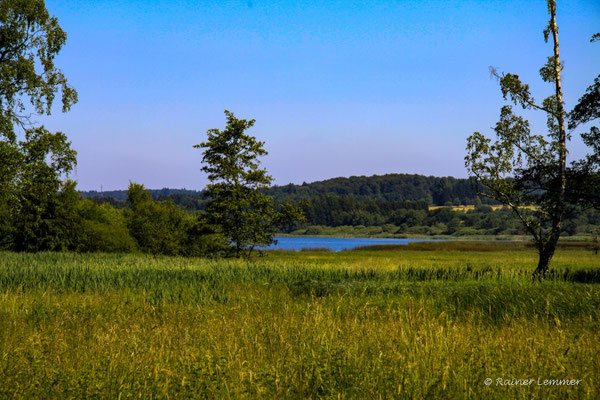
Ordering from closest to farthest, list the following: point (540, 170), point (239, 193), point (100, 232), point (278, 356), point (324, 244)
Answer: point (278, 356)
point (540, 170)
point (239, 193)
point (100, 232)
point (324, 244)

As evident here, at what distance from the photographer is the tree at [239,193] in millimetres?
28203

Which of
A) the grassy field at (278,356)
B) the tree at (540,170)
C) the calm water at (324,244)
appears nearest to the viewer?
the grassy field at (278,356)

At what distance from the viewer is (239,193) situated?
92.5 feet

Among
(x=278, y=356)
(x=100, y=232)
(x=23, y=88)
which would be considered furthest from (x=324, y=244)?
(x=278, y=356)

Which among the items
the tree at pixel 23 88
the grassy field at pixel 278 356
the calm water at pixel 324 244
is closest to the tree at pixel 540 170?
the grassy field at pixel 278 356

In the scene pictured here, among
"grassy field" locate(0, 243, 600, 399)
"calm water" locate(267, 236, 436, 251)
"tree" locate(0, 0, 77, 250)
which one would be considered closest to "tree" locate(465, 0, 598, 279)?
"grassy field" locate(0, 243, 600, 399)

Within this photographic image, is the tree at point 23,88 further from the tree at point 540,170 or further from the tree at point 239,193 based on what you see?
the tree at point 540,170

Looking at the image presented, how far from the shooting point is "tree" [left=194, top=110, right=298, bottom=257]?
2820 centimetres

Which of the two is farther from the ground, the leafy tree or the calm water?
the leafy tree

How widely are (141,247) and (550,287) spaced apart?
40643 mm

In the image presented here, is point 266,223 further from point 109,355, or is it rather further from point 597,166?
point 109,355

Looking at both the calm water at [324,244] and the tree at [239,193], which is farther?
the calm water at [324,244]

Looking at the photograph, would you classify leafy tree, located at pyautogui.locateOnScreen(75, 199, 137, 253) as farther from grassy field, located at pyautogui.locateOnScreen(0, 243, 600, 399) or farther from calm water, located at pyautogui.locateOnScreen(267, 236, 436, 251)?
calm water, located at pyautogui.locateOnScreen(267, 236, 436, 251)

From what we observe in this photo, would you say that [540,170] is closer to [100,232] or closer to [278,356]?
[278,356]
